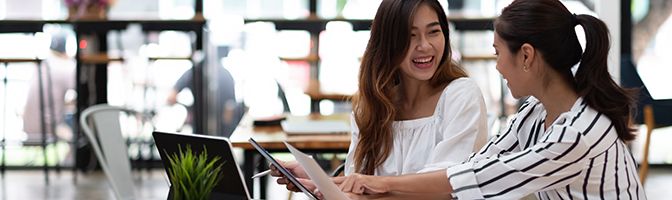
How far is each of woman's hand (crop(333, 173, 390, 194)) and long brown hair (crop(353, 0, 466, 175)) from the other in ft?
1.18

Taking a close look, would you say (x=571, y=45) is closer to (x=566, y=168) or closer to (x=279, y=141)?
(x=566, y=168)

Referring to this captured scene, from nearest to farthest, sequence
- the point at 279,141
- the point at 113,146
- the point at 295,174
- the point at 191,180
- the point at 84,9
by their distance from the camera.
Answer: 1. the point at 191,180
2. the point at 295,174
3. the point at 279,141
4. the point at 113,146
5. the point at 84,9

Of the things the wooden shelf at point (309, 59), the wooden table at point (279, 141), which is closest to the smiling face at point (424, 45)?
the wooden table at point (279, 141)

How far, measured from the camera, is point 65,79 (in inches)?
321

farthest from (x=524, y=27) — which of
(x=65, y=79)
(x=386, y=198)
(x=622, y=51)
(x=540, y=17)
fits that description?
(x=65, y=79)

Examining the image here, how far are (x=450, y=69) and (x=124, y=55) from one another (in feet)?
17.0

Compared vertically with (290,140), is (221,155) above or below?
above

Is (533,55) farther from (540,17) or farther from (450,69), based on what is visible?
(450,69)

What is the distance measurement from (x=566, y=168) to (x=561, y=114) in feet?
0.39

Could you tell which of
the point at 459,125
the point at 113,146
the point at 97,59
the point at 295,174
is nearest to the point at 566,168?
the point at 459,125

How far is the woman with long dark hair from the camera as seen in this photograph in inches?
120

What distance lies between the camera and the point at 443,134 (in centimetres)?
312

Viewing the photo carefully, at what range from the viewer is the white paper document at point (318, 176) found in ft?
7.89

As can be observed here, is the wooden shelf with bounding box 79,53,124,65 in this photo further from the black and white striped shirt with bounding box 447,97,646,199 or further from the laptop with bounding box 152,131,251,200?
the black and white striped shirt with bounding box 447,97,646,199
